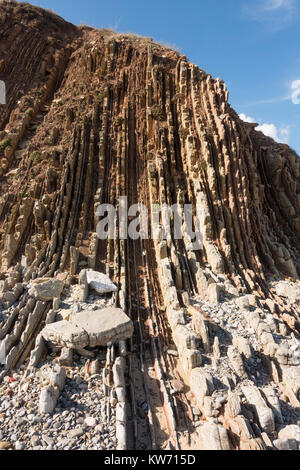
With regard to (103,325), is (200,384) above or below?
below

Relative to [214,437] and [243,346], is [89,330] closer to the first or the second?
[214,437]

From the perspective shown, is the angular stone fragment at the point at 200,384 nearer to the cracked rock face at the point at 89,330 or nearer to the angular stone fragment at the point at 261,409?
the angular stone fragment at the point at 261,409

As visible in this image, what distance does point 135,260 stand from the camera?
37.9ft

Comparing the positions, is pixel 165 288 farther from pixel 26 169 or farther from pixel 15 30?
pixel 15 30

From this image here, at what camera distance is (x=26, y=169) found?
44.9 feet

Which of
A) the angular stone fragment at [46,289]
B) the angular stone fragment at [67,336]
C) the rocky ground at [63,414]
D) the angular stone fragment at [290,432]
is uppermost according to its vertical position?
the angular stone fragment at [46,289]

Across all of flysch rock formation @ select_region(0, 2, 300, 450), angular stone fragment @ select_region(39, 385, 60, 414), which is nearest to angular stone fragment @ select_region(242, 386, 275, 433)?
flysch rock formation @ select_region(0, 2, 300, 450)

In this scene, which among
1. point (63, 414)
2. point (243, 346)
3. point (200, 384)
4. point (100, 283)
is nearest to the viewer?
point (63, 414)

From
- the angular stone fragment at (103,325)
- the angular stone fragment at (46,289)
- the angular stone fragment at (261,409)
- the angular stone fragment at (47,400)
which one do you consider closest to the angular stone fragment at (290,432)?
the angular stone fragment at (261,409)

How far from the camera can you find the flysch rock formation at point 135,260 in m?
6.22

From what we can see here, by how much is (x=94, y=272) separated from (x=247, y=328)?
5.37 meters

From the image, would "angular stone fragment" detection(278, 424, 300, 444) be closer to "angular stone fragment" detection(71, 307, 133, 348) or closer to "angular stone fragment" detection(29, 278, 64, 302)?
"angular stone fragment" detection(71, 307, 133, 348)

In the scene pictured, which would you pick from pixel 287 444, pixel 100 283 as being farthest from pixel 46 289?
pixel 287 444
